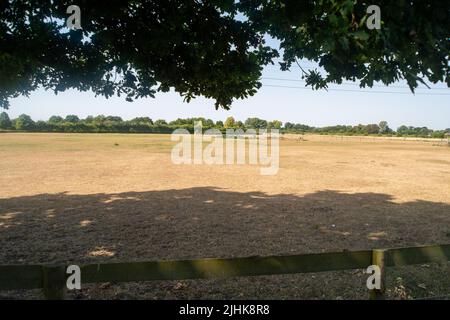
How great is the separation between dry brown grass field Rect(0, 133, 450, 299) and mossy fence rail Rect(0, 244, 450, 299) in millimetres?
2289

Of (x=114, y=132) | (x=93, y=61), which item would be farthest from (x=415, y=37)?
(x=114, y=132)

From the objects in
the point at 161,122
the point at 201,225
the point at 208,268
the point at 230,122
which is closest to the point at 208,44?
the point at 208,268

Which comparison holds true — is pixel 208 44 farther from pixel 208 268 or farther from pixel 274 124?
pixel 274 124

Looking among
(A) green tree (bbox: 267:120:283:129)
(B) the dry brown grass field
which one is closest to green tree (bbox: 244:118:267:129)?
(A) green tree (bbox: 267:120:283:129)

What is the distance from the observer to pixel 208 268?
400 centimetres

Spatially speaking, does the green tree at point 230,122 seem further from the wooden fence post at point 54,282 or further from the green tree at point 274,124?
the wooden fence post at point 54,282

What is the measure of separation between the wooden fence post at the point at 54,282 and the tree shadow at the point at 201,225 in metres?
4.44

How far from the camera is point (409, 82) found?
14.9 ft

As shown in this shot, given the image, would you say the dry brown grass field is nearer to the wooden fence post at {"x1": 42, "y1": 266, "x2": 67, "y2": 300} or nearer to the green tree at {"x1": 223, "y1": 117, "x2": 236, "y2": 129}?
the wooden fence post at {"x1": 42, "y1": 266, "x2": 67, "y2": 300}

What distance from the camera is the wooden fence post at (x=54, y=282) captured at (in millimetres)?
3592

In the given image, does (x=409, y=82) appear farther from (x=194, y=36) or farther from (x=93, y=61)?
(x=93, y=61)

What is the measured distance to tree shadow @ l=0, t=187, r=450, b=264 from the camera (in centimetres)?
858
